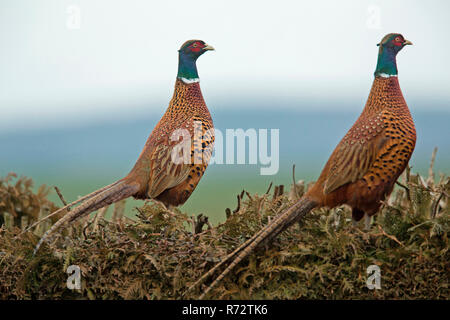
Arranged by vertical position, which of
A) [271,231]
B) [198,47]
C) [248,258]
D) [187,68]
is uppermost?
[198,47]

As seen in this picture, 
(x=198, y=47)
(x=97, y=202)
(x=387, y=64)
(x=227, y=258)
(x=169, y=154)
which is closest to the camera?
(x=227, y=258)

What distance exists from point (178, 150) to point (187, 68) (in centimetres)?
55

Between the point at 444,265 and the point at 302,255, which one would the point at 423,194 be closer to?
the point at 444,265

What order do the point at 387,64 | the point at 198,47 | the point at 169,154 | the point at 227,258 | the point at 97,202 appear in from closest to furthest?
the point at 227,258 → the point at 97,202 → the point at 387,64 → the point at 169,154 → the point at 198,47

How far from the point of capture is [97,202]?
8.59 feet

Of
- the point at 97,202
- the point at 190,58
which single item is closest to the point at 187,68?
the point at 190,58

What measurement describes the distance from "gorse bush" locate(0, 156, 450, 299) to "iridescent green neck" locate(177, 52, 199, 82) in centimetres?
91

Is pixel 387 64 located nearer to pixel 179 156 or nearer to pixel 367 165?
pixel 367 165

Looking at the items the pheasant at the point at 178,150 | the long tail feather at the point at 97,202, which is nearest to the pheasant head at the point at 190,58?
the pheasant at the point at 178,150

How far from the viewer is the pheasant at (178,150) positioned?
9.53 ft

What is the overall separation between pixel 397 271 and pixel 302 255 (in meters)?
0.47

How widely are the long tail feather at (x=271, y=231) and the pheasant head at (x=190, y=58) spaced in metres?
1.14

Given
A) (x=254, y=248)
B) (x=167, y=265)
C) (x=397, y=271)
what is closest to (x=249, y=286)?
(x=254, y=248)
